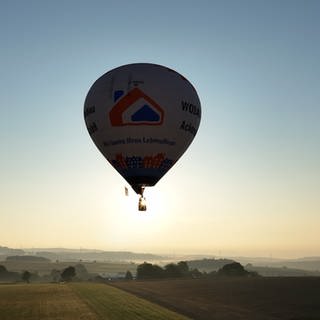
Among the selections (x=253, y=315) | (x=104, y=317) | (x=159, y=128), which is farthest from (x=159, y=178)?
(x=253, y=315)

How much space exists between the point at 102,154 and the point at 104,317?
18007 mm

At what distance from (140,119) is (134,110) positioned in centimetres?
63

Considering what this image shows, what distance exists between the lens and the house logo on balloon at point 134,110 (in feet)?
99.9

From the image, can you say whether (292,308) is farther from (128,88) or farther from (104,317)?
(128,88)

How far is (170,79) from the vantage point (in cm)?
3189

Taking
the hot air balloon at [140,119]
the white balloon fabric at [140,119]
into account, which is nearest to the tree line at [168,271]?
the white balloon fabric at [140,119]

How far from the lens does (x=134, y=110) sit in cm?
3045

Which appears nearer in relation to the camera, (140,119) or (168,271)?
(140,119)

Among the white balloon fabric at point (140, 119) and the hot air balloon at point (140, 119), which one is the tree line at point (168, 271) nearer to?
the white balloon fabric at point (140, 119)

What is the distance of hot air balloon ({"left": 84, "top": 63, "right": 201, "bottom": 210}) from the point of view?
99.8ft

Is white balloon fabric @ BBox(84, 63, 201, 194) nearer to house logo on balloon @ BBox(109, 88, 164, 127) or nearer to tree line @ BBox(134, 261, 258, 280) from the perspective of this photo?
house logo on balloon @ BBox(109, 88, 164, 127)

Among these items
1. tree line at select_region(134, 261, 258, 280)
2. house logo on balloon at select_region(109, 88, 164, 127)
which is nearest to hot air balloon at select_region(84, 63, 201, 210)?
house logo on balloon at select_region(109, 88, 164, 127)

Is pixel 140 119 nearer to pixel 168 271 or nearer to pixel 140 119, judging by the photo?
pixel 140 119

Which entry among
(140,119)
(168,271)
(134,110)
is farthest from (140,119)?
(168,271)
